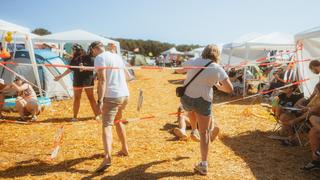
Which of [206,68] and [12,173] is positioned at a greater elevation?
[206,68]

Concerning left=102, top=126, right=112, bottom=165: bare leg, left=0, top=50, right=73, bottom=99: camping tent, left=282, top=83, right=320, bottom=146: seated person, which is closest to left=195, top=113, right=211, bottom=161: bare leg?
left=102, top=126, right=112, bottom=165: bare leg

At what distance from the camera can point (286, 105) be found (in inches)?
255

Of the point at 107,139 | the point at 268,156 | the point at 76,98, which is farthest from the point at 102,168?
the point at 76,98

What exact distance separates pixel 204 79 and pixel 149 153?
1.84m

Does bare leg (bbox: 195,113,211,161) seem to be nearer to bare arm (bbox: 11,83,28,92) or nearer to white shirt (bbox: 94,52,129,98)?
white shirt (bbox: 94,52,129,98)

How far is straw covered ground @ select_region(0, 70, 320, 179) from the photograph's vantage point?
15.1 feet


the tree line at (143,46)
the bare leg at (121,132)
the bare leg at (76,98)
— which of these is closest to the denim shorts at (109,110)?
the bare leg at (121,132)

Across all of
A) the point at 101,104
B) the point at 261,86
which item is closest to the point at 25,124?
the point at 101,104

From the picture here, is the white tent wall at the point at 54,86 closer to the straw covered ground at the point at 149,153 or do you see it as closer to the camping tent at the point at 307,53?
the straw covered ground at the point at 149,153

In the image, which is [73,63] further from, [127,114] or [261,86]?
[261,86]

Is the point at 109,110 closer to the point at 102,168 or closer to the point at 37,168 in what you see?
the point at 102,168

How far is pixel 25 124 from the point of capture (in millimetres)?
7316

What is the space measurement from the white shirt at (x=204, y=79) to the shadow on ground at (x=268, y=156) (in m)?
1.42

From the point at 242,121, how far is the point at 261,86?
5.51 meters
